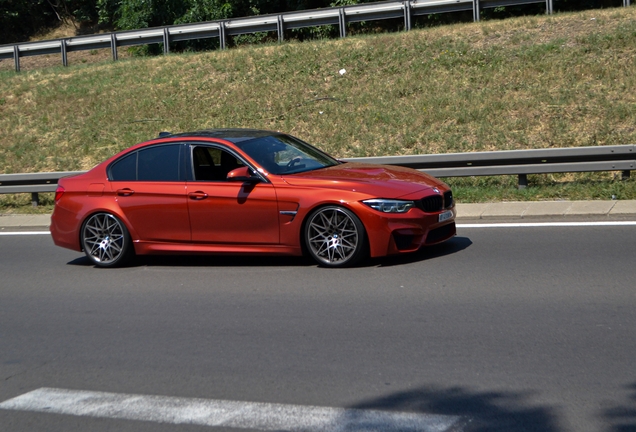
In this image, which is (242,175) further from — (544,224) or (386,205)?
(544,224)

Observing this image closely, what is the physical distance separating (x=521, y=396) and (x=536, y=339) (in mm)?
1132

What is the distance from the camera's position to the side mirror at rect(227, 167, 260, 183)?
8742 mm

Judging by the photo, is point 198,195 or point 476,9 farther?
point 476,9

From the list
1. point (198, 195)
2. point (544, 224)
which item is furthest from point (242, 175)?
point (544, 224)

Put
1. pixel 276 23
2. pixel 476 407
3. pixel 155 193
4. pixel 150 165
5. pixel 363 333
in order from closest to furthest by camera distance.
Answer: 1. pixel 476 407
2. pixel 363 333
3. pixel 155 193
4. pixel 150 165
5. pixel 276 23

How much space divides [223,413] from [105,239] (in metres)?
5.18

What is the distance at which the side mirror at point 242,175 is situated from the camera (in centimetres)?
874

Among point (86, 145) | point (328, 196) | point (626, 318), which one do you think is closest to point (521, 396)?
point (626, 318)

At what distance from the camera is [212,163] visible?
942 cm

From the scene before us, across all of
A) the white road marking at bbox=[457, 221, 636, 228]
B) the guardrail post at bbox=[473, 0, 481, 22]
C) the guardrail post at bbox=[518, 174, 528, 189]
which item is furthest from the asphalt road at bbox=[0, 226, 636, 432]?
the guardrail post at bbox=[473, 0, 481, 22]

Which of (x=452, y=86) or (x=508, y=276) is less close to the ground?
(x=452, y=86)

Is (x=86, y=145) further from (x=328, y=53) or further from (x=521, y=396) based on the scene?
(x=521, y=396)

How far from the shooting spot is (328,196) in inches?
331

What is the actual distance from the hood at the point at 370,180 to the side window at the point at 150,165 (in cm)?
143
